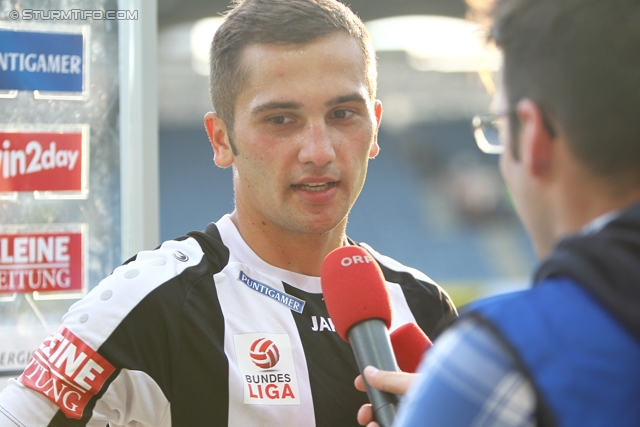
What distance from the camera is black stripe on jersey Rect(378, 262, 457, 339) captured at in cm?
175

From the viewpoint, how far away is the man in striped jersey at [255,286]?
1.41 meters

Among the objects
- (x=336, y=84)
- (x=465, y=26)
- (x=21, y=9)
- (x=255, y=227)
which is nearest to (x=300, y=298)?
(x=255, y=227)

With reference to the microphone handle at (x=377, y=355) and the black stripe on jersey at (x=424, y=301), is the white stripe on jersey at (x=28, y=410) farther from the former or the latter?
the black stripe on jersey at (x=424, y=301)

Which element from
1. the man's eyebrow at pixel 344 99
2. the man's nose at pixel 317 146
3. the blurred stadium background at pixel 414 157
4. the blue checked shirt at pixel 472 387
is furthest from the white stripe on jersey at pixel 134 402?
the blurred stadium background at pixel 414 157

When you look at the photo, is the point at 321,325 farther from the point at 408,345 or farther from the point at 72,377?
the point at 72,377

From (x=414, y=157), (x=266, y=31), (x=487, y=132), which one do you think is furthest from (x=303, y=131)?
(x=414, y=157)

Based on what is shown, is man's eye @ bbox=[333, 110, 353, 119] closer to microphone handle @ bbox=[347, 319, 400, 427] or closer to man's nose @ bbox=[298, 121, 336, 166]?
man's nose @ bbox=[298, 121, 336, 166]

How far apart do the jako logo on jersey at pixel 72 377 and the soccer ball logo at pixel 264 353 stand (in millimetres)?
266

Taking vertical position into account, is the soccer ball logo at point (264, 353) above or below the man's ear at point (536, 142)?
below

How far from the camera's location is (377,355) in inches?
44.9

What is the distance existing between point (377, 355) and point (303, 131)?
0.60m

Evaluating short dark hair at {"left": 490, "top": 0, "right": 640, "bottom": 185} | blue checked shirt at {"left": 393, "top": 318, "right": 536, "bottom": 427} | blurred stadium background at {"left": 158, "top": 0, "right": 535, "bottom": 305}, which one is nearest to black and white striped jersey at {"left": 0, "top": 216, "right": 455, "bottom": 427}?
blue checked shirt at {"left": 393, "top": 318, "right": 536, "bottom": 427}

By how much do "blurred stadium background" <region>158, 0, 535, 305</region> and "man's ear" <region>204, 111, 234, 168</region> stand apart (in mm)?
10263

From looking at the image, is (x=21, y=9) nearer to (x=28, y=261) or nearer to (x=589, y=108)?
(x=28, y=261)
